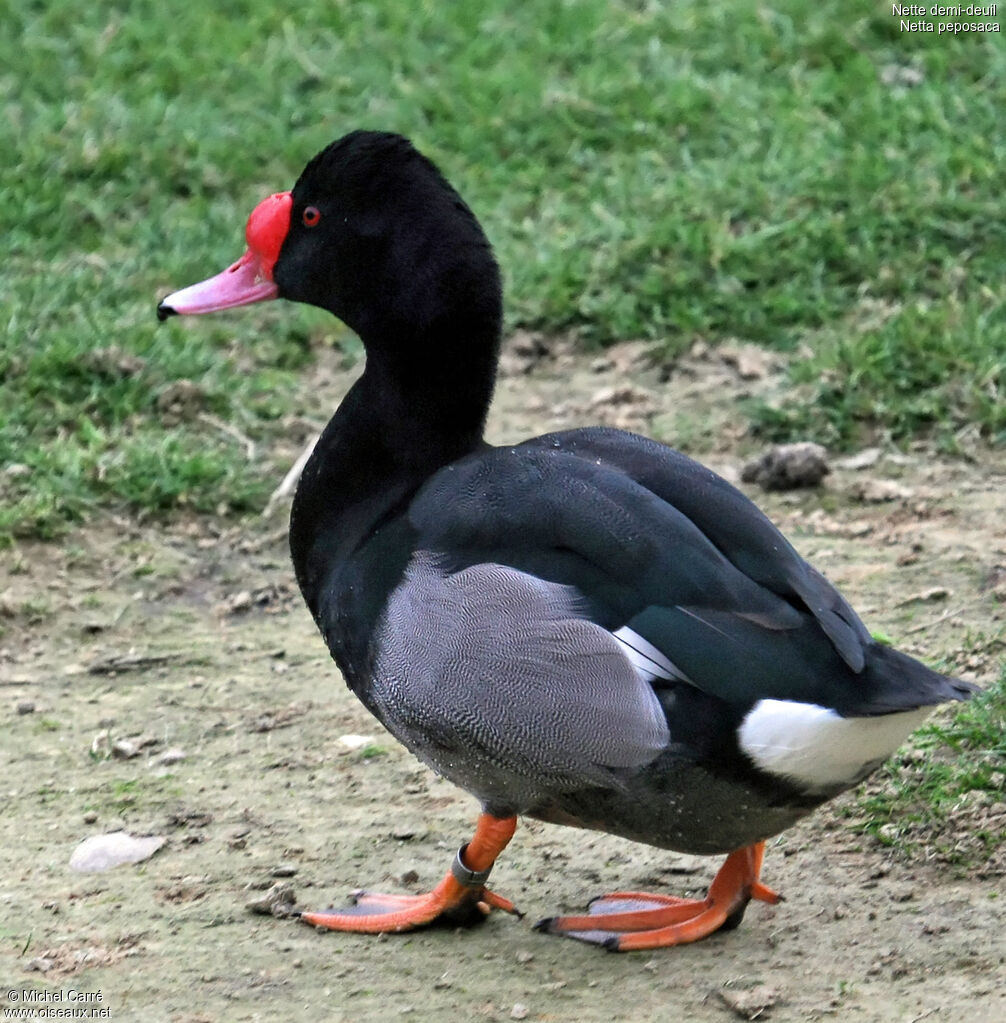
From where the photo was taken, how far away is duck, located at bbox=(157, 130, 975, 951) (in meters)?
2.91

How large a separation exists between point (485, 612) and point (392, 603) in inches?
8.7

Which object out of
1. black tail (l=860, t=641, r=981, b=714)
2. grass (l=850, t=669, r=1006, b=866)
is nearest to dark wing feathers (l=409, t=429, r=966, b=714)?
black tail (l=860, t=641, r=981, b=714)

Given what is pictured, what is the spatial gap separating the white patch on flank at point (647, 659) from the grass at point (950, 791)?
0.81 metres

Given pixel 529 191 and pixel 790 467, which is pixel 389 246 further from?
pixel 529 191

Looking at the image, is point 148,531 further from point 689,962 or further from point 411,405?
point 689,962

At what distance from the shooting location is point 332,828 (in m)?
3.67

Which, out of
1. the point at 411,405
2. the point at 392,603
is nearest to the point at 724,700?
the point at 392,603

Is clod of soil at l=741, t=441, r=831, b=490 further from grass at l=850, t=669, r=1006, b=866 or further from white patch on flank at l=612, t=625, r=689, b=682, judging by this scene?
white patch on flank at l=612, t=625, r=689, b=682

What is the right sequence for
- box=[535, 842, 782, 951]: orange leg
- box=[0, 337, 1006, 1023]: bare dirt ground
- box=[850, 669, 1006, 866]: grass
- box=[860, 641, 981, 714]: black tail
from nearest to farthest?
box=[860, 641, 981, 714]: black tail, box=[0, 337, 1006, 1023]: bare dirt ground, box=[535, 842, 782, 951]: orange leg, box=[850, 669, 1006, 866]: grass

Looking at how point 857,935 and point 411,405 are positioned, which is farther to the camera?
point 411,405

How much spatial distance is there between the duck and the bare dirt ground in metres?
0.14

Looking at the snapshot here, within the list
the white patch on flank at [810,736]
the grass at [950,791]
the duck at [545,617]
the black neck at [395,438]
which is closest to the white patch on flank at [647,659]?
the duck at [545,617]

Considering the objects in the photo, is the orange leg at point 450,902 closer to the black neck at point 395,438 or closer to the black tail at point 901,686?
the black neck at point 395,438

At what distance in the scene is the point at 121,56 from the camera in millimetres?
7629
